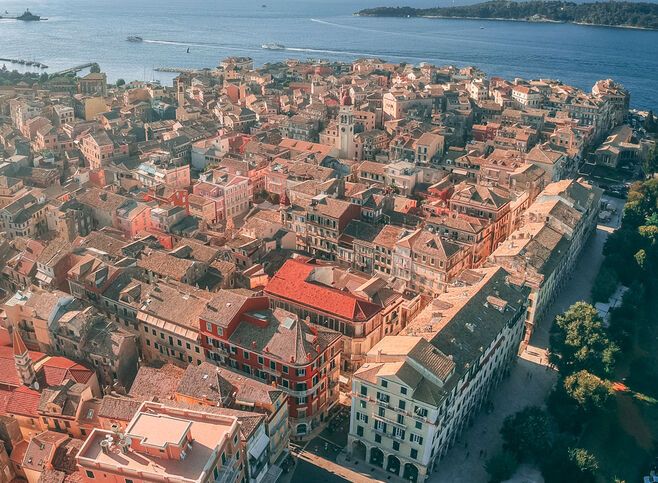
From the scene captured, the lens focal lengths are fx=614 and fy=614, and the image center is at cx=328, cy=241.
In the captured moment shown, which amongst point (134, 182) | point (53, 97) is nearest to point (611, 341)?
point (134, 182)

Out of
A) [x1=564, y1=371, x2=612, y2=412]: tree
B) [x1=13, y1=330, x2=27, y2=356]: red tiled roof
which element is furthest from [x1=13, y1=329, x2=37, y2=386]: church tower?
[x1=564, y1=371, x2=612, y2=412]: tree

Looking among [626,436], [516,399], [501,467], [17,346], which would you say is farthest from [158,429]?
[626,436]

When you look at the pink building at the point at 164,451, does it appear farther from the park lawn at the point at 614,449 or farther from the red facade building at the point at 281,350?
the park lawn at the point at 614,449

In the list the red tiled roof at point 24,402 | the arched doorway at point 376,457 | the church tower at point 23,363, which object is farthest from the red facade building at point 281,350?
the red tiled roof at point 24,402

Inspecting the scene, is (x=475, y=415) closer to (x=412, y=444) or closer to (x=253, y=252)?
(x=412, y=444)

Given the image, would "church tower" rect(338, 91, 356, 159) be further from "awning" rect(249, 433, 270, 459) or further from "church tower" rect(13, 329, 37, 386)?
"awning" rect(249, 433, 270, 459)

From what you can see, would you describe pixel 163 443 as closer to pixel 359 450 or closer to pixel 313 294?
pixel 359 450

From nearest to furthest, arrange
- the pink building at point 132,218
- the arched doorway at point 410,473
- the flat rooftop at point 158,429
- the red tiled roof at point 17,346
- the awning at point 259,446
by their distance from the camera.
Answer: the flat rooftop at point 158,429 < the awning at point 259,446 < the arched doorway at point 410,473 < the red tiled roof at point 17,346 < the pink building at point 132,218
